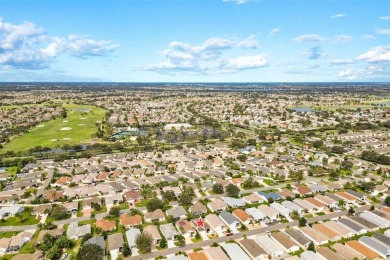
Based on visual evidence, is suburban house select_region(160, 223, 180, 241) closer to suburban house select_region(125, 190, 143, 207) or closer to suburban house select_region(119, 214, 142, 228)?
suburban house select_region(119, 214, 142, 228)

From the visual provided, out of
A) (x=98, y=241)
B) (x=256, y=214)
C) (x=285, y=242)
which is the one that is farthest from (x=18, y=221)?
(x=285, y=242)

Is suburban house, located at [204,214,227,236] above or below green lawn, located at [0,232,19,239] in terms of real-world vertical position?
above

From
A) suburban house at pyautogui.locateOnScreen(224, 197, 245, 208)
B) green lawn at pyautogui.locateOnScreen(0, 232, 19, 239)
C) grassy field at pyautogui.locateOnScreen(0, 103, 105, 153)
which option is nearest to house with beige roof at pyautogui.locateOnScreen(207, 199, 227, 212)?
suburban house at pyautogui.locateOnScreen(224, 197, 245, 208)

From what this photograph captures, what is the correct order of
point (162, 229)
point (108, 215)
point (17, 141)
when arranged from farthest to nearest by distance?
point (17, 141), point (108, 215), point (162, 229)

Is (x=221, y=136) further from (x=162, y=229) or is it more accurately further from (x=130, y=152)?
(x=162, y=229)

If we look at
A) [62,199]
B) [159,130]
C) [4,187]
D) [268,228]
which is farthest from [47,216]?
[159,130]

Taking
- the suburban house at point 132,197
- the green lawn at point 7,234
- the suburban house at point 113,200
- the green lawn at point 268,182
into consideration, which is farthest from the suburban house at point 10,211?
the green lawn at point 268,182

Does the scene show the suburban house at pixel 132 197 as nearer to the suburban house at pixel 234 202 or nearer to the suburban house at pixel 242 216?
the suburban house at pixel 234 202

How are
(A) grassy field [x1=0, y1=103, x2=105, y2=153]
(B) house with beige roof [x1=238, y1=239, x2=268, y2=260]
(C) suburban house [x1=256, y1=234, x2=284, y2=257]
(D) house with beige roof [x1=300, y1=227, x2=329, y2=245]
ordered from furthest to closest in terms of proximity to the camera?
(A) grassy field [x1=0, y1=103, x2=105, y2=153] → (D) house with beige roof [x1=300, y1=227, x2=329, y2=245] → (C) suburban house [x1=256, y1=234, x2=284, y2=257] → (B) house with beige roof [x1=238, y1=239, x2=268, y2=260]

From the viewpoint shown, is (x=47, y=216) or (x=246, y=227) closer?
(x=246, y=227)
